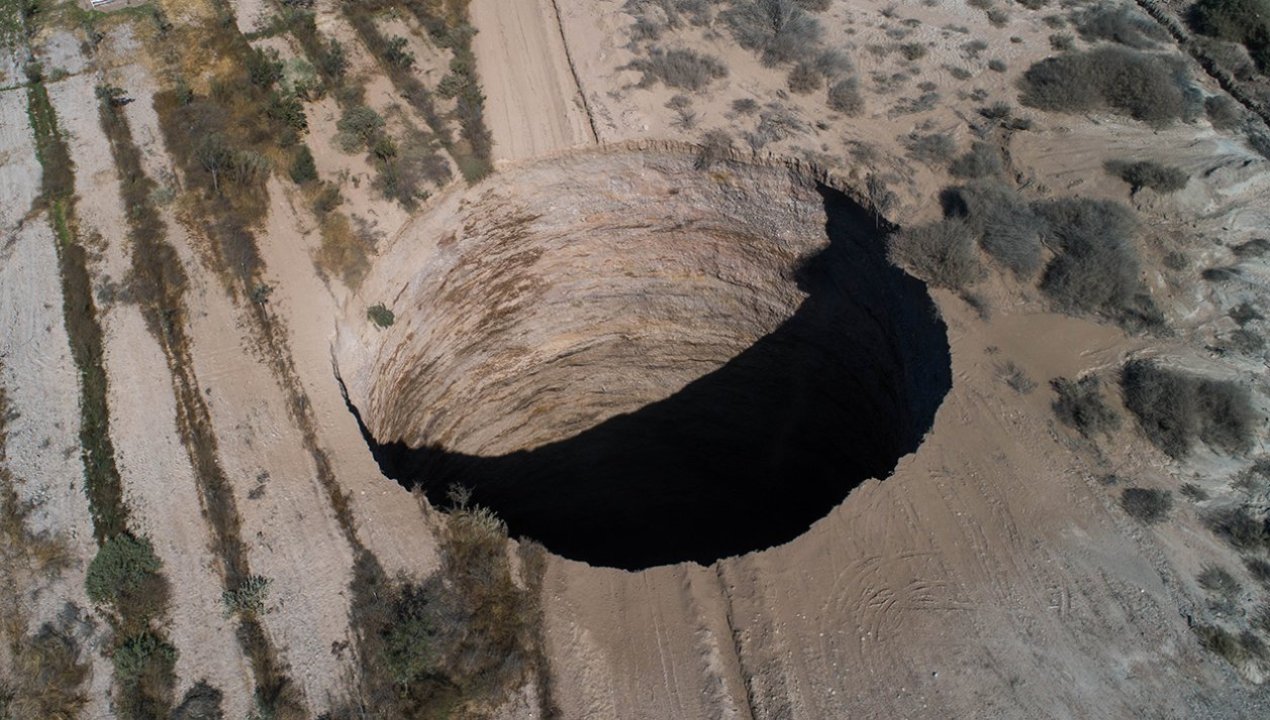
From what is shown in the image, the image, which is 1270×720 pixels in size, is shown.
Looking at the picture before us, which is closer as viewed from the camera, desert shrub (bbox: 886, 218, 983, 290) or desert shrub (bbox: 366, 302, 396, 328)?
desert shrub (bbox: 886, 218, 983, 290)

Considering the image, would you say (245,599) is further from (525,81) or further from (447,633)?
(525,81)

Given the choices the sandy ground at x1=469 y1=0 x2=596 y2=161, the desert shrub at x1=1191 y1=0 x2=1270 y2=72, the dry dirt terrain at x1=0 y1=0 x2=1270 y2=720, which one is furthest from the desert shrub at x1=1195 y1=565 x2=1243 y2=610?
the desert shrub at x1=1191 y1=0 x2=1270 y2=72

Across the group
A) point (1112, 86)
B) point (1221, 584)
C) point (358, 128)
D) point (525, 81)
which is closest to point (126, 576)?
point (358, 128)

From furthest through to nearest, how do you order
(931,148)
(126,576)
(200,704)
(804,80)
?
1. (804,80)
2. (931,148)
3. (126,576)
4. (200,704)

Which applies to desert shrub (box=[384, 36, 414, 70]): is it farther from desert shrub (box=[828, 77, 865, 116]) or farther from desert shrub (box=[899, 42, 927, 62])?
desert shrub (box=[899, 42, 927, 62])

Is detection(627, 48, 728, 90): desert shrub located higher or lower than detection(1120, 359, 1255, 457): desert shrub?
higher

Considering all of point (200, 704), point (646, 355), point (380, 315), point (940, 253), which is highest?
point (940, 253)
